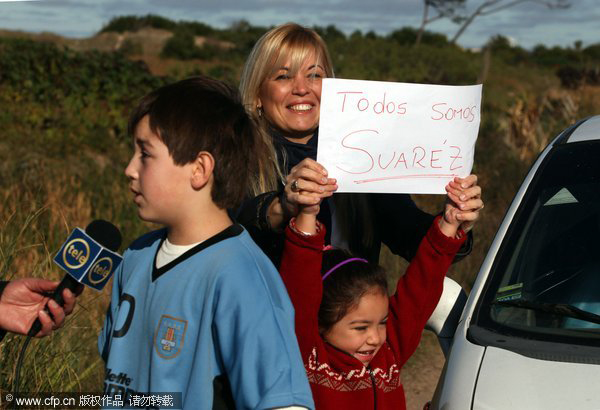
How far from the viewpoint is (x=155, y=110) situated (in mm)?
2445

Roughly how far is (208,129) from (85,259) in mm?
528

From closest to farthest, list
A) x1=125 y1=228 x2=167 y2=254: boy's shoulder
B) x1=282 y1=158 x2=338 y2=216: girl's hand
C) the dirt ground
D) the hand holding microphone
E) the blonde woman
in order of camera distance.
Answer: x1=125 y1=228 x2=167 y2=254: boy's shoulder < x1=282 y1=158 x2=338 y2=216: girl's hand < the hand holding microphone < the blonde woman < the dirt ground

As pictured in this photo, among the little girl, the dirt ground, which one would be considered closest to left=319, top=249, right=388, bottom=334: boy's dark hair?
the little girl

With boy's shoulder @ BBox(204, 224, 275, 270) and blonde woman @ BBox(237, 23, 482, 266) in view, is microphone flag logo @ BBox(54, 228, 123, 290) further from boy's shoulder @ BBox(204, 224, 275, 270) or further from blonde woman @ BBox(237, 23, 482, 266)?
blonde woman @ BBox(237, 23, 482, 266)

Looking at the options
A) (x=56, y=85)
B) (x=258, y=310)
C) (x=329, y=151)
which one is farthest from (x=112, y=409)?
(x=56, y=85)

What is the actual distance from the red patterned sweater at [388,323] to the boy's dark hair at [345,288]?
2.4 inches

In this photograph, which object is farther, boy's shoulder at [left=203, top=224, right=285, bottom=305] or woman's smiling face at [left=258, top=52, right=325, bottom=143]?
woman's smiling face at [left=258, top=52, right=325, bottom=143]

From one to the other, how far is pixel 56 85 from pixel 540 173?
11.9 m

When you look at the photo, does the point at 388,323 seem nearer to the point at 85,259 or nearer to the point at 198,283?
the point at 198,283

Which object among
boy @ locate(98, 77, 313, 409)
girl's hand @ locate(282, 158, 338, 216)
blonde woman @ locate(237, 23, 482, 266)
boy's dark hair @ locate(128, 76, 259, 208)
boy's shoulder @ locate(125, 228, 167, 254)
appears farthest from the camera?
blonde woman @ locate(237, 23, 482, 266)

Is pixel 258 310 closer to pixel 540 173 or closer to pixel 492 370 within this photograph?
pixel 492 370

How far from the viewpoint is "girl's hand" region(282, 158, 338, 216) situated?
2688mm

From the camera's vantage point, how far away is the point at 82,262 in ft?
8.51

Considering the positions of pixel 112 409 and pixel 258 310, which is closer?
pixel 258 310
